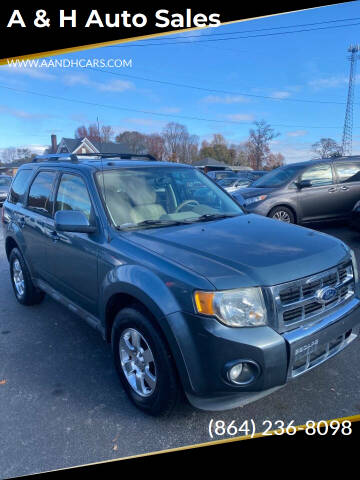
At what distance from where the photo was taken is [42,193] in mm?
4102

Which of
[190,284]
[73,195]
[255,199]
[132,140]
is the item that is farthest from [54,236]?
[132,140]

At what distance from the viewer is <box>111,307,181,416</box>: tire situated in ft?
7.54

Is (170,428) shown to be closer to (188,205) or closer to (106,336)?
(106,336)

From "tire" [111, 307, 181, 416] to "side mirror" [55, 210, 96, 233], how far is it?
0.79m

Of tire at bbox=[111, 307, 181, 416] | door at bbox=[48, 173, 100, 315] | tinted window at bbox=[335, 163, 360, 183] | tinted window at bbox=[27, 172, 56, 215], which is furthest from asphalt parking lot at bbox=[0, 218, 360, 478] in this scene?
tinted window at bbox=[335, 163, 360, 183]

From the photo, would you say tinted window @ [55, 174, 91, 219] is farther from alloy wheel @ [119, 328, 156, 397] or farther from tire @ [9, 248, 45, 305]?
tire @ [9, 248, 45, 305]

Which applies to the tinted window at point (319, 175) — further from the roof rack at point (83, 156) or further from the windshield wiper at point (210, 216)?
the windshield wiper at point (210, 216)

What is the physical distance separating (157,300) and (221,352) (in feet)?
1.71

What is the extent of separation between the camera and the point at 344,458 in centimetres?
221

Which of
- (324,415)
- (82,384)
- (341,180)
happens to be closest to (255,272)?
(324,415)

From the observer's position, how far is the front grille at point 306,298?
2176mm

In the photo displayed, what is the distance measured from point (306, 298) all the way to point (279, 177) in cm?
672

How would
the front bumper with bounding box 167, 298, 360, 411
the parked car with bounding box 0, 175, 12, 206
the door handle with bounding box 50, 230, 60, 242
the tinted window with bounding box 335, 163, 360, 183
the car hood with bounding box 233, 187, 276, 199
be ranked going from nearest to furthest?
1. the front bumper with bounding box 167, 298, 360, 411
2. the door handle with bounding box 50, 230, 60, 242
3. the car hood with bounding box 233, 187, 276, 199
4. the tinted window with bounding box 335, 163, 360, 183
5. the parked car with bounding box 0, 175, 12, 206

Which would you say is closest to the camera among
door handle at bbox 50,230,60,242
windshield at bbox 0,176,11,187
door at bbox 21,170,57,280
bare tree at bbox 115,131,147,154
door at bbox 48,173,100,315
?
door at bbox 48,173,100,315
